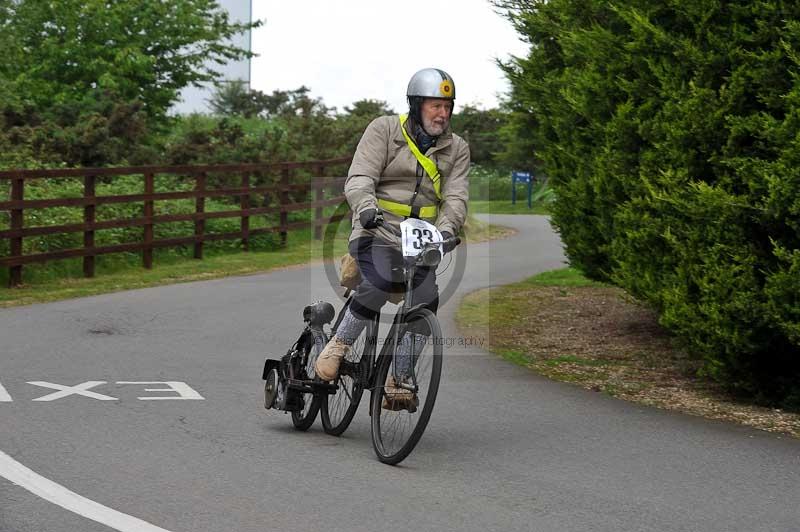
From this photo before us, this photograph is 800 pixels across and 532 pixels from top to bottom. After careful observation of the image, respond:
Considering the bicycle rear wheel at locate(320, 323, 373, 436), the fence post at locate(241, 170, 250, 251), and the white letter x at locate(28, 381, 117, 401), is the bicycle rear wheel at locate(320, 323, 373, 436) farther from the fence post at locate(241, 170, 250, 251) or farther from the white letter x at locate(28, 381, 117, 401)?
the fence post at locate(241, 170, 250, 251)

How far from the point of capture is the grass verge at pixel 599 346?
945 cm

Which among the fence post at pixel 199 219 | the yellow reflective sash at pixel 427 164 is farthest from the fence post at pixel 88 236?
the yellow reflective sash at pixel 427 164

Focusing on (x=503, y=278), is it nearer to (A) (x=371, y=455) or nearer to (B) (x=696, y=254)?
(B) (x=696, y=254)

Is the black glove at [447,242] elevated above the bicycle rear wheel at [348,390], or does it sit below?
above

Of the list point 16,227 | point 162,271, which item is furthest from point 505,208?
point 16,227

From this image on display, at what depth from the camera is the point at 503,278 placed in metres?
20.1

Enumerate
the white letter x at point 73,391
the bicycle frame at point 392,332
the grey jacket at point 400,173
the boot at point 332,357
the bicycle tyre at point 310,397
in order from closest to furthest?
the bicycle frame at point 392,332
the grey jacket at point 400,173
the boot at point 332,357
the bicycle tyre at point 310,397
the white letter x at point 73,391

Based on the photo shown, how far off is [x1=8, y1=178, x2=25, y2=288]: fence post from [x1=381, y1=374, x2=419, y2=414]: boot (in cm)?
1069

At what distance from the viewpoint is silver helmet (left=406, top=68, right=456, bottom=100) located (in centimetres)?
702

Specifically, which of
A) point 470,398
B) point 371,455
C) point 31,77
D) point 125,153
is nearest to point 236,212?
point 125,153

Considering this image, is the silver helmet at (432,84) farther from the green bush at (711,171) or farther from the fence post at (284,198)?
the fence post at (284,198)

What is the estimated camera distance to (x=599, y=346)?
1266 cm

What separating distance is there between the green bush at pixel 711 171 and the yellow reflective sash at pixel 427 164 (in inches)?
93.5

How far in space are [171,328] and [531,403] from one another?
5.08 metres
